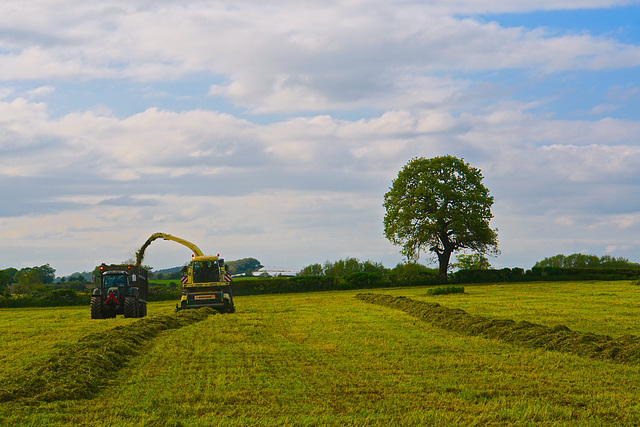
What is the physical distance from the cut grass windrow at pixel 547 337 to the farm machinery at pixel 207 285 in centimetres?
1119

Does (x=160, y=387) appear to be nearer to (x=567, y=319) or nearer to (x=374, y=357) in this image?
(x=374, y=357)

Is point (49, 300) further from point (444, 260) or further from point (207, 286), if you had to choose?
point (444, 260)

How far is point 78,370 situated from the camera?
12422 millimetres

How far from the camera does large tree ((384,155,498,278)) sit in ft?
196

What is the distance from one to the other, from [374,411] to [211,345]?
29.2 feet

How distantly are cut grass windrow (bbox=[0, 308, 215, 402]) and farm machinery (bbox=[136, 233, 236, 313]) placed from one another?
503 inches

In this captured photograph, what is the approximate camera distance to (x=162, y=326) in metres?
22.7

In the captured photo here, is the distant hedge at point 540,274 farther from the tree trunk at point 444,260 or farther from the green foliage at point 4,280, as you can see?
the green foliage at point 4,280

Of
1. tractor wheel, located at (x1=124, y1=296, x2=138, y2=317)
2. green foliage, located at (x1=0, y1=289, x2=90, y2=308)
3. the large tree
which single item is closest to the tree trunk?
the large tree

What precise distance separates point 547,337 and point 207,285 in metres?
19.2

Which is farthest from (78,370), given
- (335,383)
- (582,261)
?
(582,261)

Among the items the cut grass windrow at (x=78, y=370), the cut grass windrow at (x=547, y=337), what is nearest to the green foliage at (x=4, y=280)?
the cut grass windrow at (x=78, y=370)

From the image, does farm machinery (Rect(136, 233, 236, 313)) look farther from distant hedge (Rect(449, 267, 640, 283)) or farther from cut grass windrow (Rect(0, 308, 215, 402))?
distant hedge (Rect(449, 267, 640, 283))

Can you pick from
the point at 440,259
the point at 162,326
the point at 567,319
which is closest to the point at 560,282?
the point at 440,259
